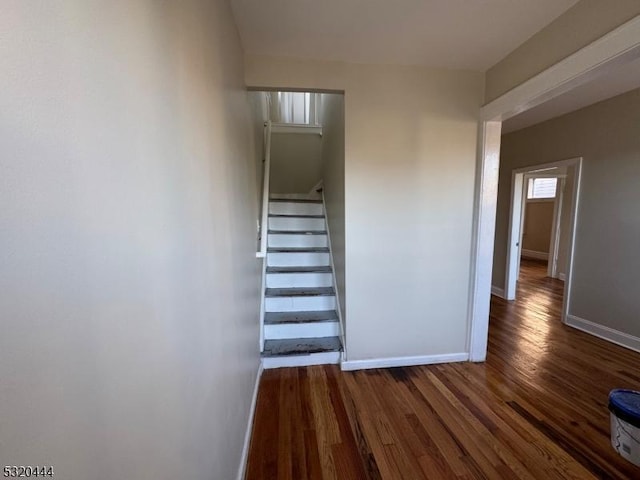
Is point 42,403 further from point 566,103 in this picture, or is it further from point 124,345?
point 566,103

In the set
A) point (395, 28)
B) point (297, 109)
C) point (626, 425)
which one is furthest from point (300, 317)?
point (297, 109)

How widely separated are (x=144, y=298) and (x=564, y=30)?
244 cm

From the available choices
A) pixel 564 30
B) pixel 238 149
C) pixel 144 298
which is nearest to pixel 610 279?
pixel 564 30

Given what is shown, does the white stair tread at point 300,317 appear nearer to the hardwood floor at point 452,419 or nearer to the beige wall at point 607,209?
the hardwood floor at point 452,419

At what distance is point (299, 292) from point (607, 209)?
10.8ft

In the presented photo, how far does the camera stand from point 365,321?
247cm

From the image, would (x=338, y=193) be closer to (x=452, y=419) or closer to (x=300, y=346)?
(x=300, y=346)

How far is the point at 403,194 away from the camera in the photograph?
241 cm

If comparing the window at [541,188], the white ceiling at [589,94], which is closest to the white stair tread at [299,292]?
the white ceiling at [589,94]

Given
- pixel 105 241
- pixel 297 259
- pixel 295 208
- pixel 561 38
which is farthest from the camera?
pixel 295 208

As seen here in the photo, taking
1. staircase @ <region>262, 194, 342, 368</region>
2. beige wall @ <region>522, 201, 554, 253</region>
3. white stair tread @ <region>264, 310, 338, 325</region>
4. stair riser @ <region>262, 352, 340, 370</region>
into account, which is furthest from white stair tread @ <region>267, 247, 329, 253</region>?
beige wall @ <region>522, 201, 554, 253</region>

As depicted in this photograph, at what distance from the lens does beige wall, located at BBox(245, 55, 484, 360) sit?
2.29 meters

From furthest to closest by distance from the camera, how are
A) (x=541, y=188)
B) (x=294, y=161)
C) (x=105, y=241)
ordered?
(x=541, y=188), (x=294, y=161), (x=105, y=241)

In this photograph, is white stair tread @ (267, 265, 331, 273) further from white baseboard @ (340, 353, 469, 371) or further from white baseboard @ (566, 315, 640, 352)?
white baseboard @ (566, 315, 640, 352)
